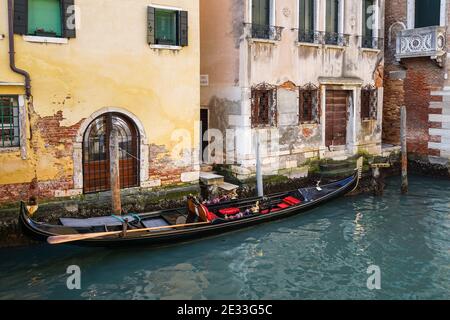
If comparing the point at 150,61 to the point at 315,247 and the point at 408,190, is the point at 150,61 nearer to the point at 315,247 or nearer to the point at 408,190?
the point at 315,247

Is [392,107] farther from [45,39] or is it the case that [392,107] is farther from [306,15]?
[45,39]

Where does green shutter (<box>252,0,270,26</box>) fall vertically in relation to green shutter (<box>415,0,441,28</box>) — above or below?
below

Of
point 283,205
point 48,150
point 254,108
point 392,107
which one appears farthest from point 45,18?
point 392,107

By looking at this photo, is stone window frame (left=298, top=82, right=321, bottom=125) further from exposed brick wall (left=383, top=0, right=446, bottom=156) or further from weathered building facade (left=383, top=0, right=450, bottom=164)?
exposed brick wall (left=383, top=0, right=446, bottom=156)

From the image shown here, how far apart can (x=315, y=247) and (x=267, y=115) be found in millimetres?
3264

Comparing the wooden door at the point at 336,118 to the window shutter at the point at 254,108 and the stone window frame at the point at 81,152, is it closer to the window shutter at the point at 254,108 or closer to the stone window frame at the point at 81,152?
the window shutter at the point at 254,108

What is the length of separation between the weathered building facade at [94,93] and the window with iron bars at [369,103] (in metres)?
4.66

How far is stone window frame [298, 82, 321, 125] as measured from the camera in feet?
33.0

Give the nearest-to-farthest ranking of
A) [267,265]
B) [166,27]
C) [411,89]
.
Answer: [267,265] < [166,27] < [411,89]

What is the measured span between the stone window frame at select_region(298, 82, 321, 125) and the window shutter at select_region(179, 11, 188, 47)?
111 inches

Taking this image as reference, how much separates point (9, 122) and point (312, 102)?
232 inches

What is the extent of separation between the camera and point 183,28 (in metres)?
8.05

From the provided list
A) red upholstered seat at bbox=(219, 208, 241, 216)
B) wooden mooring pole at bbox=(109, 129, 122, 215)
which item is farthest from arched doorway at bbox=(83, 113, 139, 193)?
red upholstered seat at bbox=(219, 208, 241, 216)

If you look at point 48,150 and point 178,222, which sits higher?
point 48,150
